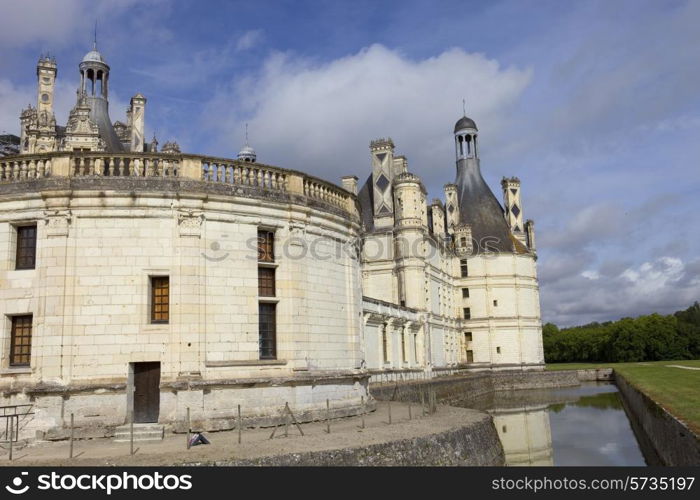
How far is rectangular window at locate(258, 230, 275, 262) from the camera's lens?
62.1 feet

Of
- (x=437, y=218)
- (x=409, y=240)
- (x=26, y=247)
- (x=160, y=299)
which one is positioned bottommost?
(x=160, y=299)

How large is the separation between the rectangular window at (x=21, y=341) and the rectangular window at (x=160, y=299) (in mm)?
3255

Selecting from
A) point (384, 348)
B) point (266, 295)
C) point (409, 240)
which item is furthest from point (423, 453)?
point (409, 240)

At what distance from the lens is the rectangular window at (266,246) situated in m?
18.9

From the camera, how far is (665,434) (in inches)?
778

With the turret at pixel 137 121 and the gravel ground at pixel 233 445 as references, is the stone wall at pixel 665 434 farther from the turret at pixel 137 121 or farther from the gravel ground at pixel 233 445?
the turret at pixel 137 121

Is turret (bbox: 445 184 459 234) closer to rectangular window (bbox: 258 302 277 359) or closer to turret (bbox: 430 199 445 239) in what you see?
turret (bbox: 430 199 445 239)

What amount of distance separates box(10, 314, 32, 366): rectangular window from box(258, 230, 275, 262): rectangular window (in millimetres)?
6509

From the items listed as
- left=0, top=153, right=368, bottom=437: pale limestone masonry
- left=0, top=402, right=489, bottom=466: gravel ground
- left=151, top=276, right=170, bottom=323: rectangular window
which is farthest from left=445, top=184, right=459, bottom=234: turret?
left=151, top=276, right=170, bottom=323: rectangular window

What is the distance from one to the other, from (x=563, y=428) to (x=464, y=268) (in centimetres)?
3148

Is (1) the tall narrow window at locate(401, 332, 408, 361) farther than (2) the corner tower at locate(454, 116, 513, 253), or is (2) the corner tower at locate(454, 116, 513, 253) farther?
(2) the corner tower at locate(454, 116, 513, 253)

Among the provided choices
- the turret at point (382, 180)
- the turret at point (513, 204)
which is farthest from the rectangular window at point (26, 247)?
the turret at point (513, 204)

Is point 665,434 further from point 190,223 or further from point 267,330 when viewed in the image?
point 190,223
